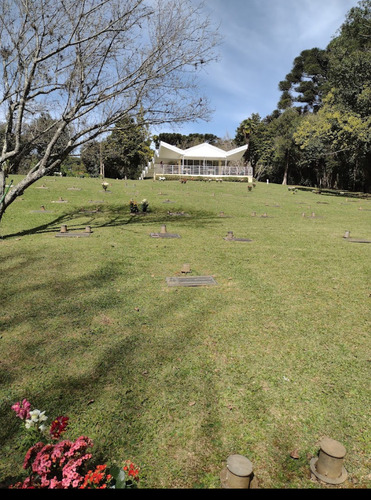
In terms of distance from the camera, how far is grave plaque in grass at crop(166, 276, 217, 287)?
5.48 m

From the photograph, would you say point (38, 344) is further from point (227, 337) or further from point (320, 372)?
point (320, 372)

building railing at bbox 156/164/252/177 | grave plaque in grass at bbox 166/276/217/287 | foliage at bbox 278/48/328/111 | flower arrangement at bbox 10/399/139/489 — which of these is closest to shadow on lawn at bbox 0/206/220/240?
grave plaque in grass at bbox 166/276/217/287

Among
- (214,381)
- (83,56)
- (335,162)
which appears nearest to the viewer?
(214,381)

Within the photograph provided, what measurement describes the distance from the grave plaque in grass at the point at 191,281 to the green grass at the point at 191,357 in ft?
0.48

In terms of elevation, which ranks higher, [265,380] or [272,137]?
[272,137]

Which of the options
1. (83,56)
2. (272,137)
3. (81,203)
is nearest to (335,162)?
(272,137)

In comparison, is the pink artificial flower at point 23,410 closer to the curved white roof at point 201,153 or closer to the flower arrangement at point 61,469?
the flower arrangement at point 61,469

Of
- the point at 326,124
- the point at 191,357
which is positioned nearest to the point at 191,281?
the point at 191,357

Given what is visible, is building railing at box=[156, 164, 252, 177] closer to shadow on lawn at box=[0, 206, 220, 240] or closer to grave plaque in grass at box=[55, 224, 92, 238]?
shadow on lawn at box=[0, 206, 220, 240]

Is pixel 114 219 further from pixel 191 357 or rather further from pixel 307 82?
pixel 307 82

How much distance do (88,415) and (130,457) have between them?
21.3 inches

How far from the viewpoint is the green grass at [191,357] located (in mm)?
2236

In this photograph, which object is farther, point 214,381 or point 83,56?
point 83,56

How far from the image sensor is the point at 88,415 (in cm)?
250
